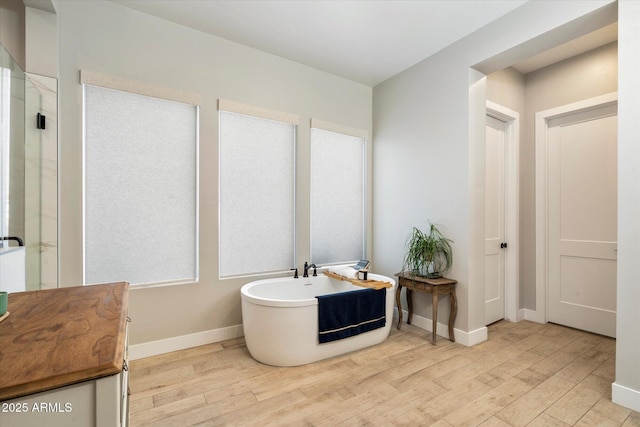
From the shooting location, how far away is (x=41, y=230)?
2246 millimetres

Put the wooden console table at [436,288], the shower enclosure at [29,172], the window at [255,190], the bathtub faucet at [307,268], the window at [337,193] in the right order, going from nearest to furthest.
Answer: the shower enclosure at [29,172]
the wooden console table at [436,288]
the window at [255,190]
the bathtub faucet at [307,268]
the window at [337,193]

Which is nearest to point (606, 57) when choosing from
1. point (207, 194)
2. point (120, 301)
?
point (207, 194)

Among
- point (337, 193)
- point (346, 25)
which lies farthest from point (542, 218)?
point (346, 25)

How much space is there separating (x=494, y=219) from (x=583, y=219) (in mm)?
838

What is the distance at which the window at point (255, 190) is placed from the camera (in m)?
3.07

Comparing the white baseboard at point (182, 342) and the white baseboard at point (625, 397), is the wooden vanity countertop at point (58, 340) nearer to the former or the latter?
the white baseboard at point (182, 342)

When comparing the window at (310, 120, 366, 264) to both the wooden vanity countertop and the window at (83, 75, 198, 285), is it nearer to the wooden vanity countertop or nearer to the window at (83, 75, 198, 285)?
the window at (83, 75, 198, 285)

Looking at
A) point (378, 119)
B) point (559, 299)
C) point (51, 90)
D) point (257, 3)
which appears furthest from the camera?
point (378, 119)

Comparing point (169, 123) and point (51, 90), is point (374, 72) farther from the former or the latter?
point (51, 90)

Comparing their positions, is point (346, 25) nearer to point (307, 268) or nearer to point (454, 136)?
point (454, 136)

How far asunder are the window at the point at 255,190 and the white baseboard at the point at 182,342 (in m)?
0.56

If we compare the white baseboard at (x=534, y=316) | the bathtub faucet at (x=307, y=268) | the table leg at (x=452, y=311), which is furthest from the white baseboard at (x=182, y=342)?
the white baseboard at (x=534, y=316)

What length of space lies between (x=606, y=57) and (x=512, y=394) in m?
3.38

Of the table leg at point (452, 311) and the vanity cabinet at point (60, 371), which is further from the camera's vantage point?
the table leg at point (452, 311)
